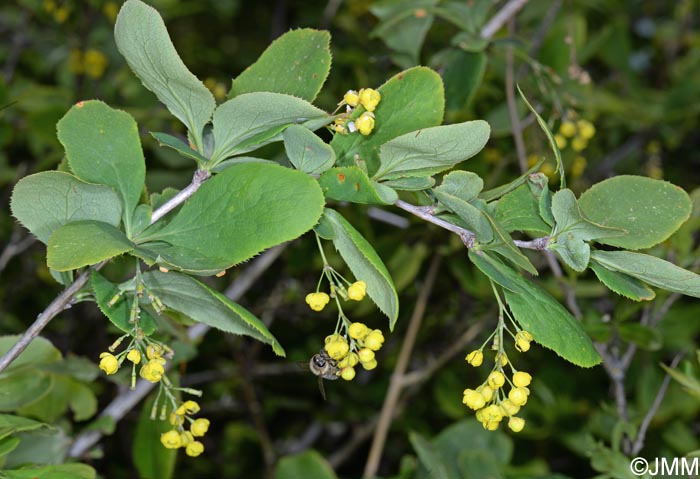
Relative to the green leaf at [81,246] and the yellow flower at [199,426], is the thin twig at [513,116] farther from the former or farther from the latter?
the green leaf at [81,246]

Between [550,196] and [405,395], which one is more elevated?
[550,196]

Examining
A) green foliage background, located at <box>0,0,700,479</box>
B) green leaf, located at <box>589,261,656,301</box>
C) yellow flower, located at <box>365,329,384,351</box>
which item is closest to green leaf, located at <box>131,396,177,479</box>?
green foliage background, located at <box>0,0,700,479</box>

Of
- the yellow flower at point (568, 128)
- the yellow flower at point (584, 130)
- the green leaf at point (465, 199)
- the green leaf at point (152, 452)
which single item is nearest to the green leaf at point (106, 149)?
the green leaf at point (465, 199)

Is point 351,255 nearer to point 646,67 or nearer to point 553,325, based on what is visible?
point 553,325

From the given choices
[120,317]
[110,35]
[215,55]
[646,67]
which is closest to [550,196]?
[120,317]

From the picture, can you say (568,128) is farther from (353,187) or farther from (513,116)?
(353,187)

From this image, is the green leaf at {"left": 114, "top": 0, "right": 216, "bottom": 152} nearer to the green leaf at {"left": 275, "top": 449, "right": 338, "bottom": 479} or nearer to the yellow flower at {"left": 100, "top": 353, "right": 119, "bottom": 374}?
the yellow flower at {"left": 100, "top": 353, "right": 119, "bottom": 374}
